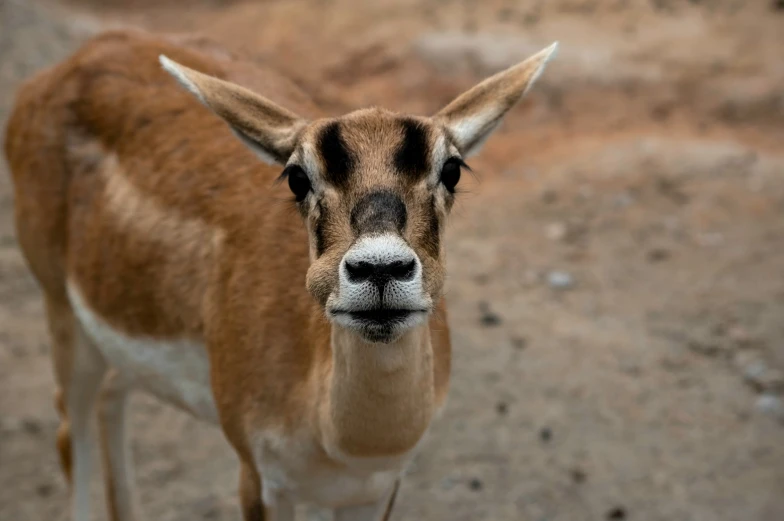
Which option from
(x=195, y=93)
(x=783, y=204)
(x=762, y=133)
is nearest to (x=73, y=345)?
(x=195, y=93)

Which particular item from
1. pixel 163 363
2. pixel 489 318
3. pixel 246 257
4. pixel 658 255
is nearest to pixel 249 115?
pixel 246 257

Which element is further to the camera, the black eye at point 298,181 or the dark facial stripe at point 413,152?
the black eye at point 298,181

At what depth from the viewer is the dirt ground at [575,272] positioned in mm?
5930

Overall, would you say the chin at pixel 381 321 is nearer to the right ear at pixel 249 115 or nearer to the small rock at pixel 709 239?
the right ear at pixel 249 115

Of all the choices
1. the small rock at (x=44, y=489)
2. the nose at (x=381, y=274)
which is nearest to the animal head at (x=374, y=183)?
the nose at (x=381, y=274)

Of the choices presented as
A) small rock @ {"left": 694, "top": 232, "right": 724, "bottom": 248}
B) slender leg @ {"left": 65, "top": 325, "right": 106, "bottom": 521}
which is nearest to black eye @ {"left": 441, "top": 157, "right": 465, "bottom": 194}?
slender leg @ {"left": 65, "top": 325, "right": 106, "bottom": 521}

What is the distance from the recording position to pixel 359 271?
286 cm

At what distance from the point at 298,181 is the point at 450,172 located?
53 centimetres

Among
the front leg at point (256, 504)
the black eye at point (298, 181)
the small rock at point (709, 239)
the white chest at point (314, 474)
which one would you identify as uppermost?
the black eye at point (298, 181)

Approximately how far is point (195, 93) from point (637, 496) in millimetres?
3700

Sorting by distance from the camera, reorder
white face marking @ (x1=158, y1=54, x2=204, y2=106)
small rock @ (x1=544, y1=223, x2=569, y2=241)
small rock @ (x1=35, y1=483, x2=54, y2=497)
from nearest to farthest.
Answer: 1. white face marking @ (x1=158, y1=54, x2=204, y2=106)
2. small rock @ (x1=35, y1=483, x2=54, y2=497)
3. small rock @ (x1=544, y1=223, x2=569, y2=241)

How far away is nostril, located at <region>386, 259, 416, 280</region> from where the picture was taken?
111 inches

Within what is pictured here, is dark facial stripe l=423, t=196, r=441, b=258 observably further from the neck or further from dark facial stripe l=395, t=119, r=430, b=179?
the neck

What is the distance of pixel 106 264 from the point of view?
473 centimetres
